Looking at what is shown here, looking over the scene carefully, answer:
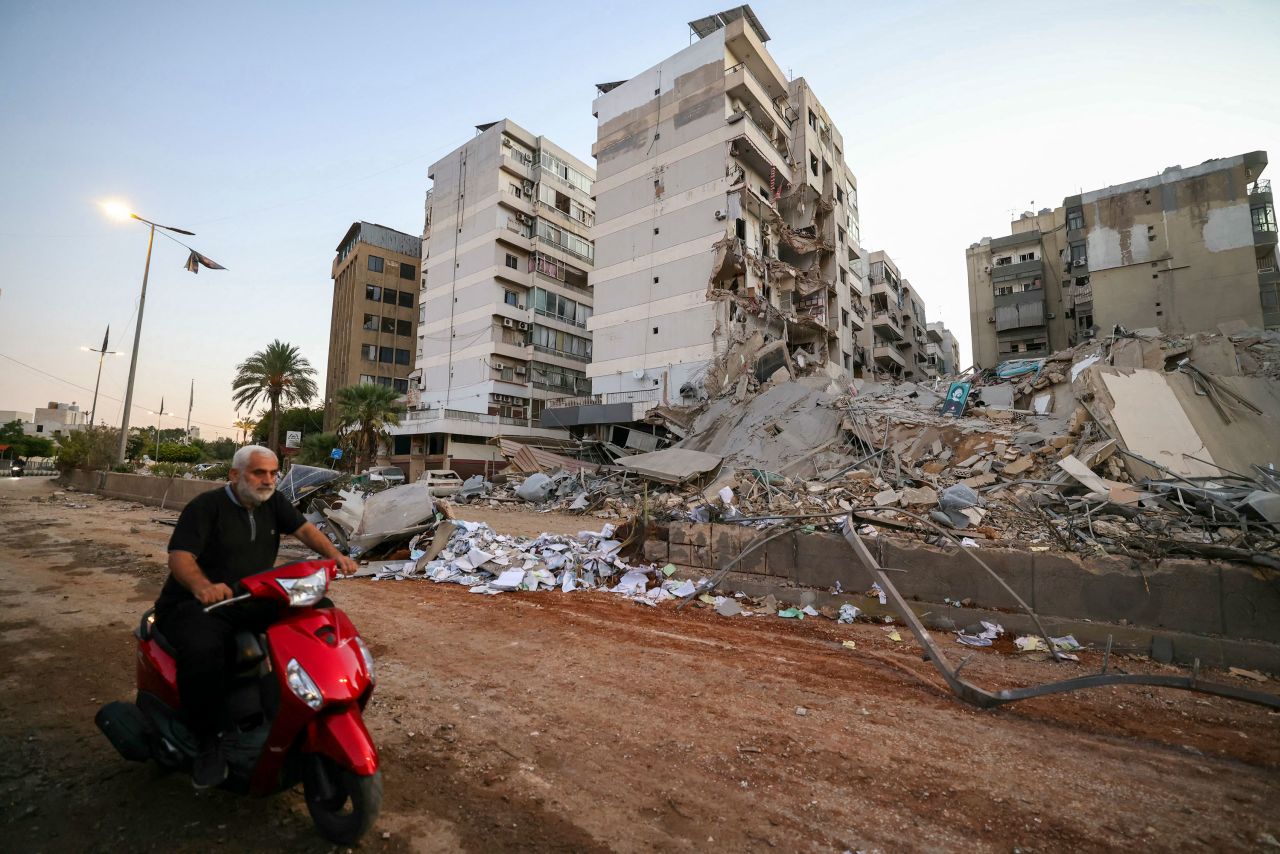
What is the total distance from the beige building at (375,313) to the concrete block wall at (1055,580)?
45151 mm

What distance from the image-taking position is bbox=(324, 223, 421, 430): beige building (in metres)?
46.7

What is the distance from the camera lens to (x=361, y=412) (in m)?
32.2

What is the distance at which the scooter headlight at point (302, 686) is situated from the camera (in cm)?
215

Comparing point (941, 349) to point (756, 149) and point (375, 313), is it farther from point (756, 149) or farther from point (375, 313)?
point (375, 313)

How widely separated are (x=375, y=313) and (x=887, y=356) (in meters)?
46.5

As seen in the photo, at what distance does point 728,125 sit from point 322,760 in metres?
33.8

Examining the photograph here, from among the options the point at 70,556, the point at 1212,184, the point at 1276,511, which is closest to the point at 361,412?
the point at 70,556

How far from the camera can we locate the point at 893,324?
4931cm

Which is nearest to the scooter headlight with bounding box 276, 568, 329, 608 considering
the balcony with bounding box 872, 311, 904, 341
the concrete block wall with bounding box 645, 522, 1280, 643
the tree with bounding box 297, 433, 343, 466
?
the concrete block wall with bounding box 645, 522, 1280, 643

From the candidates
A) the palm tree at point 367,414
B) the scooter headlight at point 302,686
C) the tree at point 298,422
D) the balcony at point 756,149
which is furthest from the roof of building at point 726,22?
the tree at point 298,422

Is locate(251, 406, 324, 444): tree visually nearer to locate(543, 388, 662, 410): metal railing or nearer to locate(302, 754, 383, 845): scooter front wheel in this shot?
locate(543, 388, 662, 410): metal railing

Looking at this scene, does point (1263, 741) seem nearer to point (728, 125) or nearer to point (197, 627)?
point (197, 627)

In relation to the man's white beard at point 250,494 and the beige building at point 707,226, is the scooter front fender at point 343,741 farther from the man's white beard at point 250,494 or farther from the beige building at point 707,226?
the beige building at point 707,226

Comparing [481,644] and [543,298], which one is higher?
[543,298]
